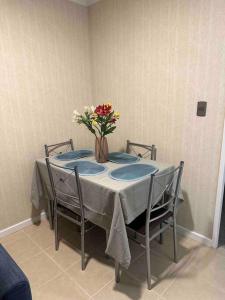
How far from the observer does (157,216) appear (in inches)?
66.2

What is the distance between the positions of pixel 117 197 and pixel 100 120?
2.49 feet

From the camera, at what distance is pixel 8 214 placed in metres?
2.29

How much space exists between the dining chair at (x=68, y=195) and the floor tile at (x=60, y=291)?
18cm

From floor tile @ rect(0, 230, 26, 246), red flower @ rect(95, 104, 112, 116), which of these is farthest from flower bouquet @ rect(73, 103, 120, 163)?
floor tile @ rect(0, 230, 26, 246)

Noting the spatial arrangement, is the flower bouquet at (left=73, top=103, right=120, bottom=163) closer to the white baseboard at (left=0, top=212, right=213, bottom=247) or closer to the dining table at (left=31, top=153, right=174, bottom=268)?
the dining table at (left=31, top=153, right=174, bottom=268)

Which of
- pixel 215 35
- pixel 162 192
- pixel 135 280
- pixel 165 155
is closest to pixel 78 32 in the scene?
pixel 215 35

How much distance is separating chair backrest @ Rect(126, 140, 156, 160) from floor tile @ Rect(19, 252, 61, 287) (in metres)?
1.40

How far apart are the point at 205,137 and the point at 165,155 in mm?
461

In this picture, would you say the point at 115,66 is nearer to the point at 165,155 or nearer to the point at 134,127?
the point at 134,127

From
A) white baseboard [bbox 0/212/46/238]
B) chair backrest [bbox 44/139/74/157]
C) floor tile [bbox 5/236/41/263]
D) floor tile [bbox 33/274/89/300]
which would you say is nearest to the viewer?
floor tile [bbox 33/274/89/300]

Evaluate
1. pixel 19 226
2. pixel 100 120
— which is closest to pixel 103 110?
pixel 100 120

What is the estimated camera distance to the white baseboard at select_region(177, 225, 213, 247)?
2036 millimetres

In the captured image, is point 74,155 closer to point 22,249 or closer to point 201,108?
point 22,249

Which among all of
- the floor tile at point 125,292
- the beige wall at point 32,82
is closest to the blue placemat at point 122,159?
the beige wall at point 32,82
